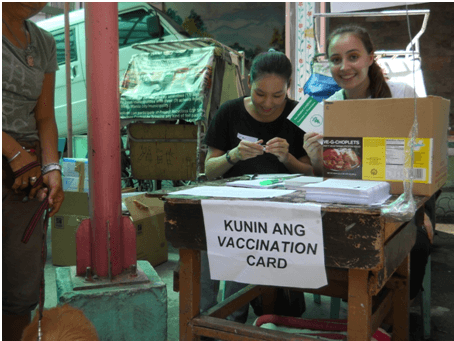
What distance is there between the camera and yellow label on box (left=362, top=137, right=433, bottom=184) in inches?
49.8

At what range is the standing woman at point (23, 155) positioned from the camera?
1.33 m

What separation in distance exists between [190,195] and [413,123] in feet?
2.27

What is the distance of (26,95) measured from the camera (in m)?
1.41

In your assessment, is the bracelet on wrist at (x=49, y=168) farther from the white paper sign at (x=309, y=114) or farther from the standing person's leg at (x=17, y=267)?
the white paper sign at (x=309, y=114)

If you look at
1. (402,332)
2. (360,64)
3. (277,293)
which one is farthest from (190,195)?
(360,64)

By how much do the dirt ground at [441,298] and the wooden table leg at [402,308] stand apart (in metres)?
0.41

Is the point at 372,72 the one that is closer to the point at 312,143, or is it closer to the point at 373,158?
the point at 312,143

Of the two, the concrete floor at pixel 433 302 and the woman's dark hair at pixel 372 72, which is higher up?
the woman's dark hair at pixel 372 72

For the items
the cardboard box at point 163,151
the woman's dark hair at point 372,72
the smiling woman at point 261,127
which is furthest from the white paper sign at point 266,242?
the cardboard box at point 163,151

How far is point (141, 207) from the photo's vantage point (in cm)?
308

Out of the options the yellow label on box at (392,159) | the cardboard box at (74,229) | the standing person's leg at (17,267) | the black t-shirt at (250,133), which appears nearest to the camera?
the yellow label on box at (392,159)

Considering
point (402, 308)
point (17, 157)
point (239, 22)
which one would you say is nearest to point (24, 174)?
point (17, 157)

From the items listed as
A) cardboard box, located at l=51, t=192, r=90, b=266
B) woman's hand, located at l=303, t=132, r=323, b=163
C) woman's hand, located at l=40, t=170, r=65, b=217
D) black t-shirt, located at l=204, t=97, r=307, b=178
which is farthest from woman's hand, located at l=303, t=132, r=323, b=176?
cardboard box, located at l=51, t=192, r=90, b=266

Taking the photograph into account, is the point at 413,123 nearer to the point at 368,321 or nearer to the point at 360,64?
the point at 368,321
